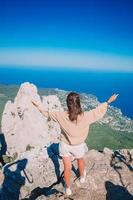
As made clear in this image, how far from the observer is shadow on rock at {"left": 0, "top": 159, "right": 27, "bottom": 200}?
1674 centimetres

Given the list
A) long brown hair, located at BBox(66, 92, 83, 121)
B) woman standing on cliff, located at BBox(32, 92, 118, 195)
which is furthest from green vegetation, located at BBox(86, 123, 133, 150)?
long brown hair, located at BBox(66, 92, 83, 121)

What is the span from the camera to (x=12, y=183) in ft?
57.5

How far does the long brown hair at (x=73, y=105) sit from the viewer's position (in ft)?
29.2

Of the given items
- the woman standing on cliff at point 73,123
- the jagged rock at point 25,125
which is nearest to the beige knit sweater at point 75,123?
the woman standing on cliff at point 73,123

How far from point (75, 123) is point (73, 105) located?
0.69 m

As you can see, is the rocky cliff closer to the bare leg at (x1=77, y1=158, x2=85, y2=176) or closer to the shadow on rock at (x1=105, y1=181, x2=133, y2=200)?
the shadow on rock at (x1=105, y1=181, x2=133, y2=200)

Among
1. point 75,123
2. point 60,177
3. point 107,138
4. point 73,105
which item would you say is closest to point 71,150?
point 75,123

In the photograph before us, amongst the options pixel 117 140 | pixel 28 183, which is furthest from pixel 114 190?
pixel 117 140

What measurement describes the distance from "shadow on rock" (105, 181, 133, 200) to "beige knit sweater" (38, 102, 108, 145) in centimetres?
309

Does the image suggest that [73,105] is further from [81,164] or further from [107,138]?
[107,138]

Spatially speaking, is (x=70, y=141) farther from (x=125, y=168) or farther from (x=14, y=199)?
(x=14, y=199)

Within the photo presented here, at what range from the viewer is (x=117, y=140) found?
130500mm

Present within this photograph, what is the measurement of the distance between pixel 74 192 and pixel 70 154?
183 centimetres

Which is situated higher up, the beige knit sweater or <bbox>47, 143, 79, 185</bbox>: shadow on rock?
the beige knit sweater
